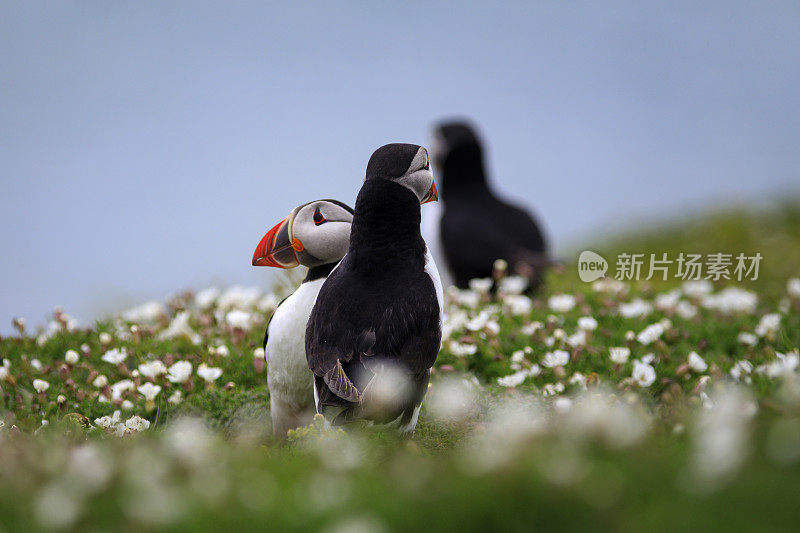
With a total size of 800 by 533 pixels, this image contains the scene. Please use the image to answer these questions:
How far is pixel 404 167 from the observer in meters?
5.08

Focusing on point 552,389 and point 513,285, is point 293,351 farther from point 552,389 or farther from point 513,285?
point 513,285

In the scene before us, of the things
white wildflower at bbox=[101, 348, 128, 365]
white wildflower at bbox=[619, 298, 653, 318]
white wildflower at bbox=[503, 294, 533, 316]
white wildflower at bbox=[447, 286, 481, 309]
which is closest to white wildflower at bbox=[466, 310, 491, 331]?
white wildflower at bbox=[503, 294, 533, 316]

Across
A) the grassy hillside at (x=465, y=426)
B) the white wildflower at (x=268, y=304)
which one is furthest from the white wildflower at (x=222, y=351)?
the white wildflower at (x=268, y=304)

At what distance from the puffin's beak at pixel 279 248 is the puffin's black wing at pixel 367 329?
684 mm

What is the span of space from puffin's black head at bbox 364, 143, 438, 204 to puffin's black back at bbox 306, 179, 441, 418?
0.06 m

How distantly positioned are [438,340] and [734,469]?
95.3 inches

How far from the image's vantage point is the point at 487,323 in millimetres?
7820

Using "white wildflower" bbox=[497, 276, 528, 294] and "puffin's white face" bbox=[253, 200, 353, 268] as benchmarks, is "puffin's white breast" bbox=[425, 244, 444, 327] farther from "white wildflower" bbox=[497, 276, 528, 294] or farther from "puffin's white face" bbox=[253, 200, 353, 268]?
"white wildflower" bbox=[497, 276, 528, 294]

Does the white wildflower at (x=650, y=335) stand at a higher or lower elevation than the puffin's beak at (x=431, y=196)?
lower

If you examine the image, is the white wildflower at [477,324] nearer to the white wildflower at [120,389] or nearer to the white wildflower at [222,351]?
the white wildflower at [222,351]

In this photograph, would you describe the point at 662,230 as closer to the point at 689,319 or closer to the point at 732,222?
the point at 732,222

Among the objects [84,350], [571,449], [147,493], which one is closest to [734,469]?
[571,449]

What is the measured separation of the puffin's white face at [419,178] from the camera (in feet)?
16.7

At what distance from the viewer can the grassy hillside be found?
9.24ft
